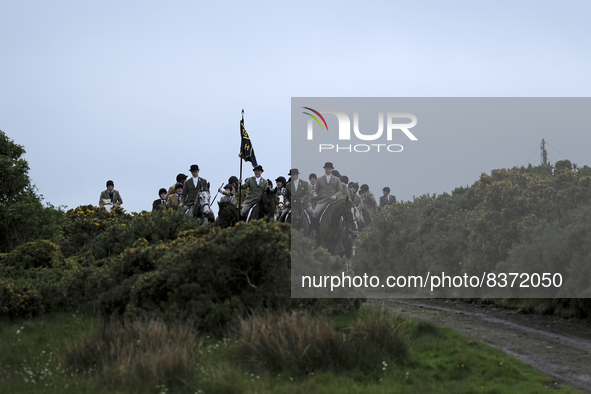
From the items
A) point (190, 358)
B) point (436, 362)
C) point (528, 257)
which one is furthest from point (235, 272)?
point (528, 257)

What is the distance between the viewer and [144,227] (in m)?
19.4

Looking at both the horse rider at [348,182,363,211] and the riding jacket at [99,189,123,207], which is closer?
the horse rider at [348,182,363,211]

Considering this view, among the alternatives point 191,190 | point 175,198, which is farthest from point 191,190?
point 175,198

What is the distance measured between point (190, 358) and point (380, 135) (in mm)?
8673

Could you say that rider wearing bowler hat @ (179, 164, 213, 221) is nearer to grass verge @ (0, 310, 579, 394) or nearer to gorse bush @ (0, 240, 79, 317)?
gorse bush @ (0, 240, 79, 317)

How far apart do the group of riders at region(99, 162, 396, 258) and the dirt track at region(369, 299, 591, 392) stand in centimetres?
374

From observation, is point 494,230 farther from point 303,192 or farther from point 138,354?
point 138,354

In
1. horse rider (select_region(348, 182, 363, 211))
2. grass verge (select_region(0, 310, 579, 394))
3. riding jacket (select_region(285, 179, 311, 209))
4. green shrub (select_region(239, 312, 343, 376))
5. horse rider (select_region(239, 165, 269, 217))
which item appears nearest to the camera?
grass verge (select_region(0, 310, 579, 394))

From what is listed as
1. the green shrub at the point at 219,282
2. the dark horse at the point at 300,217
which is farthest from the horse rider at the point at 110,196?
the green shrub at the point at 219,282

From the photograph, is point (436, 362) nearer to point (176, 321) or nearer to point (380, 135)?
point (176, 321)

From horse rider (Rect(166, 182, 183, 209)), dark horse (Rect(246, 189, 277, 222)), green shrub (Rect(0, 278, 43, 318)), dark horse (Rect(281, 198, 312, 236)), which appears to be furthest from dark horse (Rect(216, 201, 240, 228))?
green shrub (Rect(0, 278, 43, 318))

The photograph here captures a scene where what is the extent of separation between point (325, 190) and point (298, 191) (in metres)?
1.97

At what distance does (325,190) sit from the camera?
2264 centimetres

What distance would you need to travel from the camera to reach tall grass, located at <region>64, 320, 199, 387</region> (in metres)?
10.4
